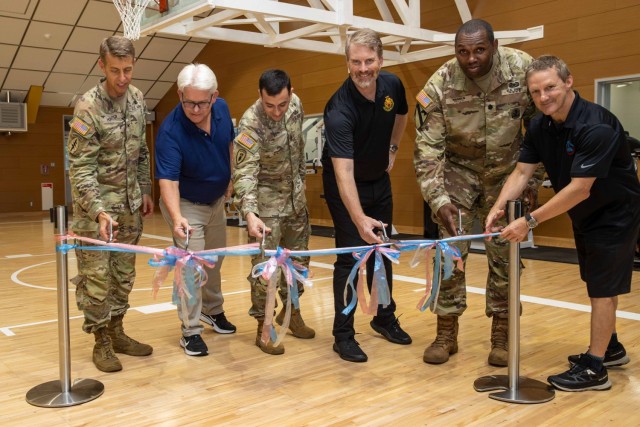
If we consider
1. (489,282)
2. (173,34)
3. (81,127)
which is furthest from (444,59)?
(81,127)

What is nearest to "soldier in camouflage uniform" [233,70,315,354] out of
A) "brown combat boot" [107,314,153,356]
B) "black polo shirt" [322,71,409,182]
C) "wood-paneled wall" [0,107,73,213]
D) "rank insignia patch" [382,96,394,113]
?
"black polo shirt" [322,71,409,182]

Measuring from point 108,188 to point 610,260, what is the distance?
2310mm

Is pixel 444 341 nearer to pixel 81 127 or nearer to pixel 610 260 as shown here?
pixel 610 260

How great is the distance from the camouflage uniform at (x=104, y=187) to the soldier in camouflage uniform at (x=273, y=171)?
54 cm

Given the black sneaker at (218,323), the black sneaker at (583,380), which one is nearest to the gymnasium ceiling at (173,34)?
the black sneaker at (218,323)

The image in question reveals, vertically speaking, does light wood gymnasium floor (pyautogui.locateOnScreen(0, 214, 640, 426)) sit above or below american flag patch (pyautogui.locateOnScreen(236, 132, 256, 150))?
below

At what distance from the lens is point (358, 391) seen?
252 cm

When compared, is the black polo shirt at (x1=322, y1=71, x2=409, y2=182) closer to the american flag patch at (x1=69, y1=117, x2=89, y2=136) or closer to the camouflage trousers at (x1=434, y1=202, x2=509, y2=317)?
the camouflage trousers at (x1=434, y1=202, x2=509, y2=317)

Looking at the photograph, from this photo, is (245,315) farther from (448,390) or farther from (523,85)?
(523,85)

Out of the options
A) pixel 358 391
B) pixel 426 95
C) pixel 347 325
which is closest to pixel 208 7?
pixel 426 95

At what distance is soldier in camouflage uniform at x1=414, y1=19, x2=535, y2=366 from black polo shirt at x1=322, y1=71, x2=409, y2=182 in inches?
7.3

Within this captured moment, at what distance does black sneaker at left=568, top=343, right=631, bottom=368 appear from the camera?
108 inches

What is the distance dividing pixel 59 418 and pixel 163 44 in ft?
34.5

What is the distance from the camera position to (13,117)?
12555 millimetres
